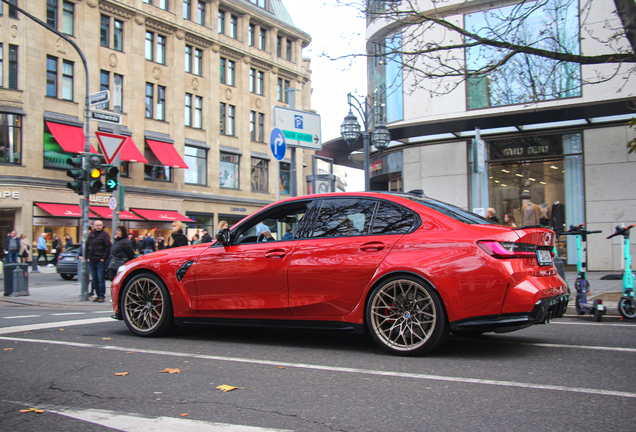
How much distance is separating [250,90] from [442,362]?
4033 cm

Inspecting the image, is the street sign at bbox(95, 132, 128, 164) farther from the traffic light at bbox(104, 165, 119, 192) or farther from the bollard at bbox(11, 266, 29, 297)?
the bollard at bbox(11, 266, 29, 297)

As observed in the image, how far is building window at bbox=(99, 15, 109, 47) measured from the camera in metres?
32.9

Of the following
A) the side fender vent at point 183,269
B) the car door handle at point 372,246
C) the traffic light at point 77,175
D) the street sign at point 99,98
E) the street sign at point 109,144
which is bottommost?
the side fender vent at point 183,269

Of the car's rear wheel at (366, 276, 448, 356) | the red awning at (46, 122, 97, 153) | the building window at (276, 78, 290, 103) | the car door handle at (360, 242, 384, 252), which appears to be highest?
the building window at (276, 78, 290, 103)

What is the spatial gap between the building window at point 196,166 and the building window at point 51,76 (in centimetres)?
933

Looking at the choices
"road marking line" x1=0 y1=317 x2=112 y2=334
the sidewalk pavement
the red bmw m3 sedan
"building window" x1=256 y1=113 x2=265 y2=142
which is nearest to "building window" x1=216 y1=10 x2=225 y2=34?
"building window" x1=256 y1=113 x2=265 y2=142

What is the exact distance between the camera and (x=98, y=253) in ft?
41.0

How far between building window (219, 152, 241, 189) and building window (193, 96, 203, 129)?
2795mm

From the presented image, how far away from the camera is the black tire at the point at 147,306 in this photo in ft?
20.3

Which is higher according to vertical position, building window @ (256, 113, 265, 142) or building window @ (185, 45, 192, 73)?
building window @ (185, 45, 192, 73)

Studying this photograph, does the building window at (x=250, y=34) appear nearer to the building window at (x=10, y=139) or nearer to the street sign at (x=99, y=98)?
the building window at (x=10, y=139)

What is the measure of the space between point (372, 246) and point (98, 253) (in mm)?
9104

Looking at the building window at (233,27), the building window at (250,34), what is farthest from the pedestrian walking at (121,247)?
the building window at (250,34)

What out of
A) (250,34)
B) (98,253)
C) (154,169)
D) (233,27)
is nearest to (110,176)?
(98,253)
